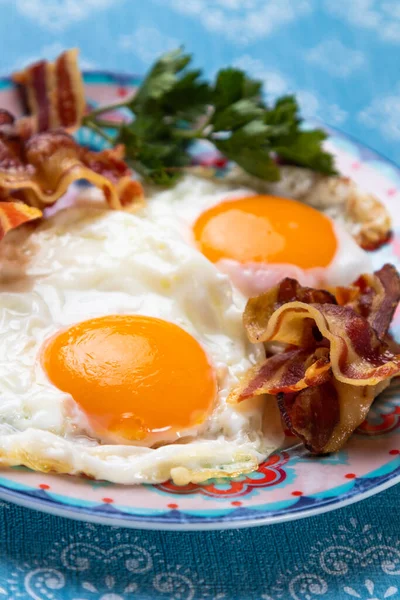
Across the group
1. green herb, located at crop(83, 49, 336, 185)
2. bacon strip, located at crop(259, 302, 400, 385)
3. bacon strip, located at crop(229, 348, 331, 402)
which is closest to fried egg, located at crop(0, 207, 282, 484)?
bacon strip, located at crop(229, 348, 331, 402)

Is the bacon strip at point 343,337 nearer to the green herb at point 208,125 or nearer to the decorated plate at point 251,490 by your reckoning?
the decorated plate at point 251,490

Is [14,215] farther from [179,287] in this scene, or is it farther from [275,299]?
[275,299]

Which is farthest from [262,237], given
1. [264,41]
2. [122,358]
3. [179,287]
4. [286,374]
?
[264,41]

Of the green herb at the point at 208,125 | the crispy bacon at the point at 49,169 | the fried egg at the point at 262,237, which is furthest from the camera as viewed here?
the green herb at the point at 208,125

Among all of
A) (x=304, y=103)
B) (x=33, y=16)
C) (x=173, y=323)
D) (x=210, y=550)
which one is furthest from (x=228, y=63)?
(x=210, y=550)

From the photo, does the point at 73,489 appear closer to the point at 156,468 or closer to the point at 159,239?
the point at 156,468

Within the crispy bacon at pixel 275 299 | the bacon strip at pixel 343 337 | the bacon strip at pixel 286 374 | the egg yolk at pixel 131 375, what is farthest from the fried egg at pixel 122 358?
the bacon strip at pixel 343 337

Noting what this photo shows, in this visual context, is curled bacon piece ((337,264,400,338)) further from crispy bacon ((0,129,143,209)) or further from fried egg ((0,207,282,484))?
crispy bacon ((0,129,143,209))
